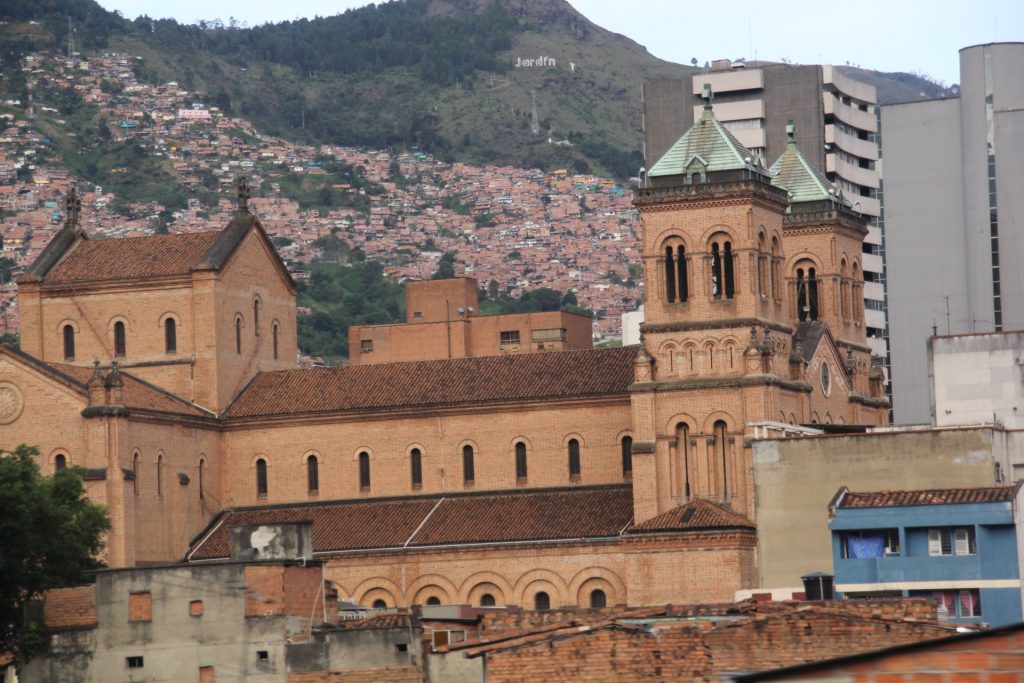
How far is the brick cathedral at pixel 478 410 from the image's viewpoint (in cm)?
7525

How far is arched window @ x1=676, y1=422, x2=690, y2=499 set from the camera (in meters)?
75.1

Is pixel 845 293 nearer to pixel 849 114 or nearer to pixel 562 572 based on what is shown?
pixel 562 572

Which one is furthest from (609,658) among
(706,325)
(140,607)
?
(706,325)

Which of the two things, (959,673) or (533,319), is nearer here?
(959,673)

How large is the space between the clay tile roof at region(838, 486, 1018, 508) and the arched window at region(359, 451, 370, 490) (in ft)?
72.7

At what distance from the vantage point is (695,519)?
73188mm

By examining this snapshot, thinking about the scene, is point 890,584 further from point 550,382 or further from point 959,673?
point 959,673

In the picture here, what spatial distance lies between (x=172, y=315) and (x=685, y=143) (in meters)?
20.0

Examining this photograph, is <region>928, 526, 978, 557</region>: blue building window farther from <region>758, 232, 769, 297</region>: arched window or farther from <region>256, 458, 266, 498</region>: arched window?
<region>256, 458, 266, 498</region>: arched window

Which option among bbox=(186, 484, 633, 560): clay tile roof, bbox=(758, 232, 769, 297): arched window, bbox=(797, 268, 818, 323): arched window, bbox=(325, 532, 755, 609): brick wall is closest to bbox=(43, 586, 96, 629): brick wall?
bbox=(186, 484, 633, 560): clay tile roof

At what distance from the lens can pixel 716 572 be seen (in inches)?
2847

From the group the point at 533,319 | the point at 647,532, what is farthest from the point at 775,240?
the point at 533,319

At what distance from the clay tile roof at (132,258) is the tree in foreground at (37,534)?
535 inches

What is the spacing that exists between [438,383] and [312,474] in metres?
5.61
